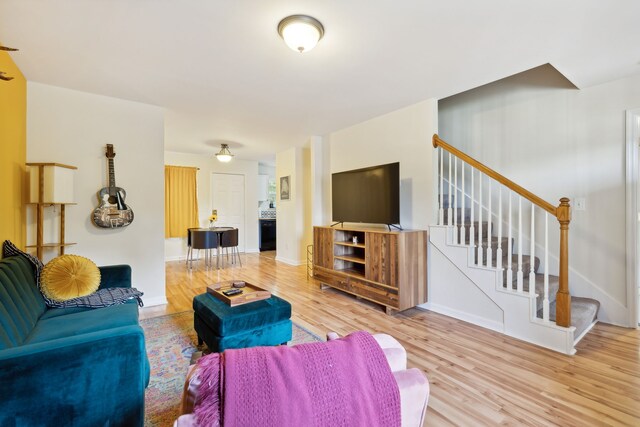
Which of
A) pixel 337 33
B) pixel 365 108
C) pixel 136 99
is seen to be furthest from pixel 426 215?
pixel 136 99

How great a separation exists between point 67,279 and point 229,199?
5.09 m

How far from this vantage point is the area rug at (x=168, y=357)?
1.62 metres

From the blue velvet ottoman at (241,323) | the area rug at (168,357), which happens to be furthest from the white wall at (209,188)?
the blue velvet ottoman at (241,323)

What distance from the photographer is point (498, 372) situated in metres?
1.98

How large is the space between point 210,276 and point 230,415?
4583 mm

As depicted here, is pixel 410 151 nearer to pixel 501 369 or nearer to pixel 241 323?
pixel 501 369

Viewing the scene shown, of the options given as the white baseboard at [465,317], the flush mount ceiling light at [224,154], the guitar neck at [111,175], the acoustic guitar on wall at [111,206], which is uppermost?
the flush mount ceiling light at [224,154]

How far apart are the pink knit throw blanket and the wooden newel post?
2329 millimetres

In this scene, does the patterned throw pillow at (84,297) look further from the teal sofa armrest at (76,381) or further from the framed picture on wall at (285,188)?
the framed picture on wall at (285,188)

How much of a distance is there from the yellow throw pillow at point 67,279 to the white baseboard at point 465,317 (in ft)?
10.4

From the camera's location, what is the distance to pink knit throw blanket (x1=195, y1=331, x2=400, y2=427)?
58cm

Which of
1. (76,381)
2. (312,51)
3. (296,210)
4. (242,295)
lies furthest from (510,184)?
(296,210)

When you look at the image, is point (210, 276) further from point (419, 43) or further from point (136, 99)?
point (419, 43)

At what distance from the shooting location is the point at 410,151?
3.48 m
